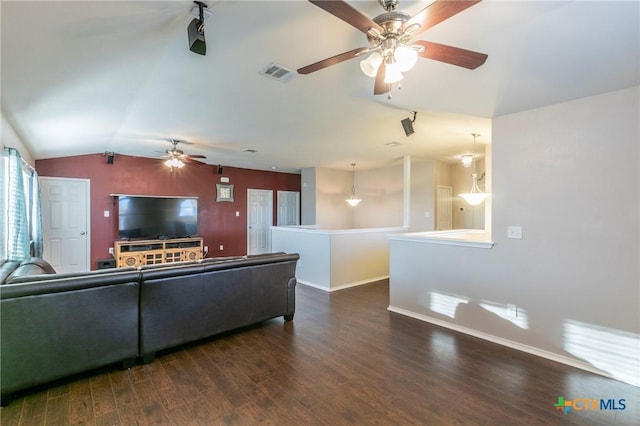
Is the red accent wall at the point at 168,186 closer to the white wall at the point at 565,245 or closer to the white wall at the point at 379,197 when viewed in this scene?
the white wall at the point at 379,197

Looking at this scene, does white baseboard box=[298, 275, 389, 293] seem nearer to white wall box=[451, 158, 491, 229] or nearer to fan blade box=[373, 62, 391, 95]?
white wall box=[451, 158, 491, 229]

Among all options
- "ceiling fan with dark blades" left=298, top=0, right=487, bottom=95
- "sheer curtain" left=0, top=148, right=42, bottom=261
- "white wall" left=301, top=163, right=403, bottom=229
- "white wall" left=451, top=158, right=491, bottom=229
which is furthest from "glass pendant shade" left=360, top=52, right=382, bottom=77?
"white wall" left=451, top=158, right=491, bottom=229

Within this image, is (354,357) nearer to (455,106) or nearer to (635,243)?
(635,243)

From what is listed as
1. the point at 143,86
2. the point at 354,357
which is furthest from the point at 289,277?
the point at 143,86

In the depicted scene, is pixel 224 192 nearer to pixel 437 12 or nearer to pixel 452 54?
pixel 452 54

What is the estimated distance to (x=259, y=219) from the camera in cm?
854

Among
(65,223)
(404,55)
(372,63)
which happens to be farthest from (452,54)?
(65,223)

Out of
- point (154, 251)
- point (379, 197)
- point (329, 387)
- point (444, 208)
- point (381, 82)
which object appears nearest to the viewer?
point (381, 82)

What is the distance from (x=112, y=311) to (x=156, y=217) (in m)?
4.61

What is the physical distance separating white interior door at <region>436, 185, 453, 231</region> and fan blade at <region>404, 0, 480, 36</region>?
5863 millimetres

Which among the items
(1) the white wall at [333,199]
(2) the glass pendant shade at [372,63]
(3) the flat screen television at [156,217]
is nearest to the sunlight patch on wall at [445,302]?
(2) the glass pendant shade at [372,63]

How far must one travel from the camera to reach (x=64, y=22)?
5.57ft

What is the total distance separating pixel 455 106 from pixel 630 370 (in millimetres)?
2853

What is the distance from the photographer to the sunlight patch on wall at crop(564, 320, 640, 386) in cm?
238
